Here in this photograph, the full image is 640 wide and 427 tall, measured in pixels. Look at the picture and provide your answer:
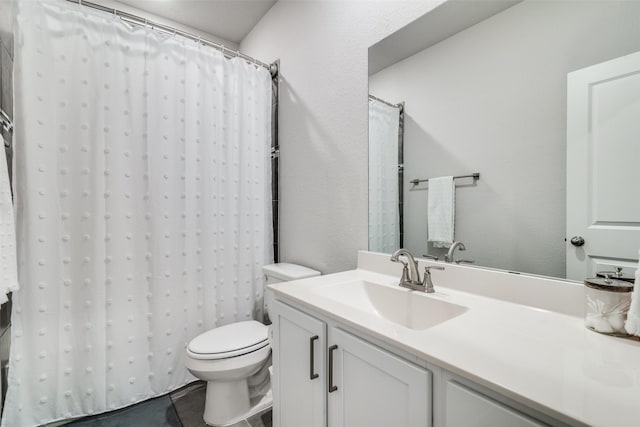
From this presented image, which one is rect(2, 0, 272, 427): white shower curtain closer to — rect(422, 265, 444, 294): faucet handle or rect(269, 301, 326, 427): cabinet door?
rect(269, 301, 326, 427): cabinet door

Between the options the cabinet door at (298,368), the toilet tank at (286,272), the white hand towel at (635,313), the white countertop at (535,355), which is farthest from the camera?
the toilet tank at (286,272)

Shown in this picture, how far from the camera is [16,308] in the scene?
1.29m

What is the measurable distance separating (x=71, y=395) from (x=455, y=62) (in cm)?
239

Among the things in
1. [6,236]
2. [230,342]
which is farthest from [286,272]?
[6,236]

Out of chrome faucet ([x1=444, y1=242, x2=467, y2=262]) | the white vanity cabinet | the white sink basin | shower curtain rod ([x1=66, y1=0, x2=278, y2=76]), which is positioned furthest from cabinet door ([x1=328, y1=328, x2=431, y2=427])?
shower curtain rod ([x1=66, y1=0, x2=278, y2=76])

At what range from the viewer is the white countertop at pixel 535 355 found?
0.45 metres

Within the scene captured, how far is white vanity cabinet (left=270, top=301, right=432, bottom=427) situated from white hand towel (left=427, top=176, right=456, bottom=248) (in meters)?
0.63

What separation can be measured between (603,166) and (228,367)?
1.63m

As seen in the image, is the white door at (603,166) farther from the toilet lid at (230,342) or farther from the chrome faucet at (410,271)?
the toilet lid at (230,342)

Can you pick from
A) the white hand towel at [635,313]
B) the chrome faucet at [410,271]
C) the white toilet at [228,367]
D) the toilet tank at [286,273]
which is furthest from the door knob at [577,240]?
the white toilet at [228,367]

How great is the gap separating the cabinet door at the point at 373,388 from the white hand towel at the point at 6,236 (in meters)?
1.28

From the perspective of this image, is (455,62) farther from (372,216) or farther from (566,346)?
(566,346)

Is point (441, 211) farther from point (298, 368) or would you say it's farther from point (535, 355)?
point (298, 368)

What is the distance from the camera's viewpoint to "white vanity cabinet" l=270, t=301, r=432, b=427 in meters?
0.67
